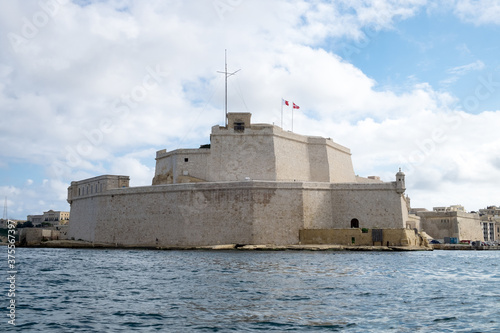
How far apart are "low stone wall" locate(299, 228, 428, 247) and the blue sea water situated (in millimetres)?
12195

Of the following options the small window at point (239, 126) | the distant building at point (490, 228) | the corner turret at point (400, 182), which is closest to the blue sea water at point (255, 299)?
the corner turret at point (400, 182)

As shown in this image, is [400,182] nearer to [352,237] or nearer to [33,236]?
[352,237]

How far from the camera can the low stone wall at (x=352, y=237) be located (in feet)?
110

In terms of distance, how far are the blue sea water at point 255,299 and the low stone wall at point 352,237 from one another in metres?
12.2

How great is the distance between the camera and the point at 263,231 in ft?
112

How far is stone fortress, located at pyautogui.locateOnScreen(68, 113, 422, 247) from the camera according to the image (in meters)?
34.5

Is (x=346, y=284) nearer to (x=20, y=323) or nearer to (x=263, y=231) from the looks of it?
(x=20, y=323)

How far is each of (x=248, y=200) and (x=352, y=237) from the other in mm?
7211

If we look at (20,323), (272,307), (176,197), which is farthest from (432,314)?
(176,197)

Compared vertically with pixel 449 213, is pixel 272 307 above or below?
below

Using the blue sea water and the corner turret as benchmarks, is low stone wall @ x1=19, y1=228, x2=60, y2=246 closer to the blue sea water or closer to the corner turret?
the blue sea water

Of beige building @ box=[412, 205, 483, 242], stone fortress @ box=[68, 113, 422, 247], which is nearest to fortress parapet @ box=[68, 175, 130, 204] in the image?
stone fortress @ box=[68, 113, 422, 247]

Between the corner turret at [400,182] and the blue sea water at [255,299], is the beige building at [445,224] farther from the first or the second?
the blue sea water at [255,299]

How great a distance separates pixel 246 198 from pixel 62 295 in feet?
70.3
